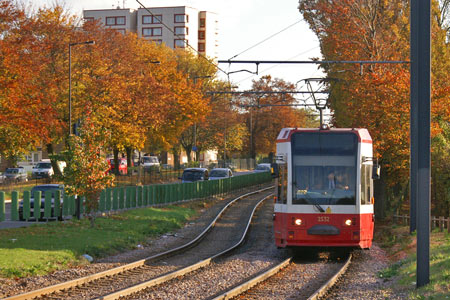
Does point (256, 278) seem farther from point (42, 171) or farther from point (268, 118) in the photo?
point (268, 118)

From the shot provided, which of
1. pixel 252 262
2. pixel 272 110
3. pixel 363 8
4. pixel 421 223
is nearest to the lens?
pixel 421 223

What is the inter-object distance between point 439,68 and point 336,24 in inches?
247

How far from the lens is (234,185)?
1998 inches

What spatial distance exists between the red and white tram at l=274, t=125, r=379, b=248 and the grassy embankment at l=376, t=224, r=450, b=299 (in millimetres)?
1483

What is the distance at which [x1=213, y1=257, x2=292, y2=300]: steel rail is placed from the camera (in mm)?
11530

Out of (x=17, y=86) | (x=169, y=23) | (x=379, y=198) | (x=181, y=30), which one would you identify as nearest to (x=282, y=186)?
(x=379, y=198)

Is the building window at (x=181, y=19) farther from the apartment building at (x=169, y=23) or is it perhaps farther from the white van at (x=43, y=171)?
the white van at (x=43, y=171)

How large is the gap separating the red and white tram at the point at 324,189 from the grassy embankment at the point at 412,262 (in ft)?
4.87

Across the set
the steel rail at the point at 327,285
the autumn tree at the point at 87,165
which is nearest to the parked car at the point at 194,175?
the autumn tree at the point at 87,165

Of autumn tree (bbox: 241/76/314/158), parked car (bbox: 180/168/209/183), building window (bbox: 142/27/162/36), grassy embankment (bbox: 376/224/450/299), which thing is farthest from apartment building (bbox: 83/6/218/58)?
grassy embankment (bbox: 376/224/450/299)

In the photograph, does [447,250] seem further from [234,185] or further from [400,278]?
[234,185]

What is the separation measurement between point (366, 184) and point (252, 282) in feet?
17.3

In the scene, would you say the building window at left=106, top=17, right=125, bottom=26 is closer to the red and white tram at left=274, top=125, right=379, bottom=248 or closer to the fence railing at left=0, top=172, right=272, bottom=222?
the fence railing at left=0, top=172, right=272, bottom=222

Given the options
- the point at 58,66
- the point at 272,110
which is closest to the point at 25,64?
the point at 58,66
